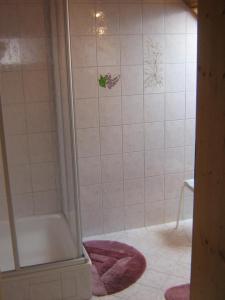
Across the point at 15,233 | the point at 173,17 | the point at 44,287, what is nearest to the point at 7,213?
the point at 15,233

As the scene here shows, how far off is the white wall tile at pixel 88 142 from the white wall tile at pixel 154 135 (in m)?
0.44

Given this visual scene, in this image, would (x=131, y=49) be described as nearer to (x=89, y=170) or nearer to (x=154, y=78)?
(x=154, y=78)

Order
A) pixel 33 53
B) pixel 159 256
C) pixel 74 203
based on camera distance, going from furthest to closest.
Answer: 1. pixel 159 256
2. pixel 33 53
3. pixel 74 203

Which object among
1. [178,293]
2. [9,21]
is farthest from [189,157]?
[9,21]

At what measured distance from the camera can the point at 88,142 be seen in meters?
3.06

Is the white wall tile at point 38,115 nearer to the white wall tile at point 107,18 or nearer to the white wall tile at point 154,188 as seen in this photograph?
the white wall tile at point 107,18

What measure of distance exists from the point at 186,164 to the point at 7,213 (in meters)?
1.76

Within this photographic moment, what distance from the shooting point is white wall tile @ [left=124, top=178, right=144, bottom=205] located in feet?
10.7

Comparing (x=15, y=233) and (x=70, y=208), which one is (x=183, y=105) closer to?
(x=70, y=208)

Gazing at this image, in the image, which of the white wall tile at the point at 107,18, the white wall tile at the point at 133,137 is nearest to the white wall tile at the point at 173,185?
the white wall tile at the point at 133,137

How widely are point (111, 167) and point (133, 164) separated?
0.20 m

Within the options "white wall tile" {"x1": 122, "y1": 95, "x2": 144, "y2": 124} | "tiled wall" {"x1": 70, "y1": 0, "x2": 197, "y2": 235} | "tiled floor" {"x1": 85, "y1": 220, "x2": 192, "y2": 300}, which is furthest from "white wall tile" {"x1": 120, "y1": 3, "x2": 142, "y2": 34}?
"tiled floor" {"x1": 85, "y1": 220, "x2": 192, "y2": 300}

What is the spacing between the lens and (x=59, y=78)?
8.76ft

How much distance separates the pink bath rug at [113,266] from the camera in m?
2.55
